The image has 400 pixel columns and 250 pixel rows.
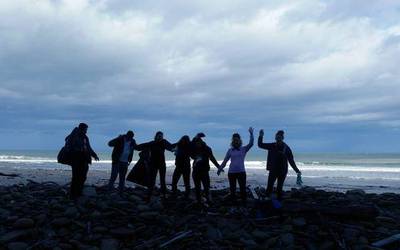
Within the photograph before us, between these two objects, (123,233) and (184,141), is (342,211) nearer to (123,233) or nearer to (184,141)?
(184,141)

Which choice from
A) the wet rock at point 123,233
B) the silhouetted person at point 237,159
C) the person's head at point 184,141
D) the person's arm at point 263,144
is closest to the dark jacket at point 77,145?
the person's head at point 184,141

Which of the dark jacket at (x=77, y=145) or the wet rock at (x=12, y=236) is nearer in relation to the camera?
the wet rock at (x=12, y=236)

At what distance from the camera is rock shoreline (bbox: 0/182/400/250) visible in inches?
399

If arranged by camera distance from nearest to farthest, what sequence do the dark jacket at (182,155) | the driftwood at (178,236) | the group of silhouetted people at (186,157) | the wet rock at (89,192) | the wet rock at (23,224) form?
the driftwood at (178,236), the wet rock at (23,224), the group of silhouetted people at (186,157), the dark jacket at (182,155), the wet rock at (89,192)

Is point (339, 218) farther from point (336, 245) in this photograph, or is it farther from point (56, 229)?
point (56, 229)

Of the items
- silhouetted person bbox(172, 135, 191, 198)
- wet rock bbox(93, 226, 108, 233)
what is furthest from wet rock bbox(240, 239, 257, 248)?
silhouetted person bbox(172, 135, 191, 198)

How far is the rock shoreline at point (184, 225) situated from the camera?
399 inches

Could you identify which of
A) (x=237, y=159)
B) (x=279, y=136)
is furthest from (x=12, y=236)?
(x=279, y=136)

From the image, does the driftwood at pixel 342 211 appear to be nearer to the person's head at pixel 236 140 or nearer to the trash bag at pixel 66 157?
the person's head at pixel 236 140

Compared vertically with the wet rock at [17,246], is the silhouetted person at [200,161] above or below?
above

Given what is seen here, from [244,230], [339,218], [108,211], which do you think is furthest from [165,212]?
[339,218]

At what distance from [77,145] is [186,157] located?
128 inches

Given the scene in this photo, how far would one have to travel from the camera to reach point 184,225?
11.1 meters

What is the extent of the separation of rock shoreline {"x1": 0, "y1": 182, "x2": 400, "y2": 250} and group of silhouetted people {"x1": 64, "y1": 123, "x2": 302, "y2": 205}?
0.74 m
